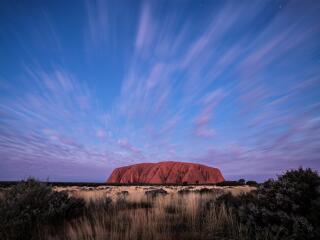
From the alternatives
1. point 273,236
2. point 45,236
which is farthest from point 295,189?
point 45,236

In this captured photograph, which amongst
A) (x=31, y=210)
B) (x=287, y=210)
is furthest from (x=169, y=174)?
(x=287, y=210)

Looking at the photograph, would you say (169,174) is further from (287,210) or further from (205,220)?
(287,210)

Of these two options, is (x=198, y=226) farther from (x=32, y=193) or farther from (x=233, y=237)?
(x=32, y=193)

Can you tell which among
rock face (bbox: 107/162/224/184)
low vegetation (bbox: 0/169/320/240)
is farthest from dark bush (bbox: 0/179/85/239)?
rock face (bbox: 107/162/224/184)

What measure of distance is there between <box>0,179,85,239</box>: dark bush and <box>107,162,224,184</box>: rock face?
118 meters

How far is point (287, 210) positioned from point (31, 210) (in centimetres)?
576

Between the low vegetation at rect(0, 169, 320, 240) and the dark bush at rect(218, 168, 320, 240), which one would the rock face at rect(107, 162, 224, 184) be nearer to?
the low vegetation at rect(0, 169, 320, 240)

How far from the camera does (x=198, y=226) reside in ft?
19.4

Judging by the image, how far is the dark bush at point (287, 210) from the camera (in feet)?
14.5

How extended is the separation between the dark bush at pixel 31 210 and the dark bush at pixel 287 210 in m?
4.63

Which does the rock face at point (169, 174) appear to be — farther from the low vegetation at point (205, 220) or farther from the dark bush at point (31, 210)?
the low vegetation at point (205, 220)

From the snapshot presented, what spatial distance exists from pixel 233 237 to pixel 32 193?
517 cm

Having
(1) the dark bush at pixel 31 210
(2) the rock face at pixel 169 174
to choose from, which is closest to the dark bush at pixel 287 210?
(1) the dark bush at pixel 31 210

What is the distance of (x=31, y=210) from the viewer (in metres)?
6.37
